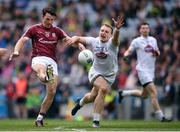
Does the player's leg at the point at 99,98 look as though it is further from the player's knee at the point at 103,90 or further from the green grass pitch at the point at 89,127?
the green grass pitch at the point at 89,127

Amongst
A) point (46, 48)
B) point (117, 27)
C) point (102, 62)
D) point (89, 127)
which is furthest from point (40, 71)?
point (117, 27)

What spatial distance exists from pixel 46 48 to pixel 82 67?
38.0 feet

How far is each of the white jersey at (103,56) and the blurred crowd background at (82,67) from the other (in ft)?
27.9

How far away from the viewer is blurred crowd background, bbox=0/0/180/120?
28156 mm

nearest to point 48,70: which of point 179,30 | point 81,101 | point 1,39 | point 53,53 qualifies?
point 53,53

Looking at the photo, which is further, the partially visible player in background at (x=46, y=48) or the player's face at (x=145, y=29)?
the player's face at (x=145, y=29)

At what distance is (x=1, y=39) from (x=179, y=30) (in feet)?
23.7

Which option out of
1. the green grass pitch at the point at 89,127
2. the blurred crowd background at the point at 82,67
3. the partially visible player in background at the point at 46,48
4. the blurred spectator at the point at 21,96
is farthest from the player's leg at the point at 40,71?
the blurred spectator at the point at 21,96

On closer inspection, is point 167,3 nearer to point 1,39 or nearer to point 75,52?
point 75,52

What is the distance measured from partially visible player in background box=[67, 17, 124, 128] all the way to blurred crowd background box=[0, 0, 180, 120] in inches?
335

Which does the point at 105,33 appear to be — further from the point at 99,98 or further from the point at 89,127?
the point at 89,127

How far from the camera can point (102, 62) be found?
18.4 meters

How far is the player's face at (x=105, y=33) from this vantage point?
704 inches

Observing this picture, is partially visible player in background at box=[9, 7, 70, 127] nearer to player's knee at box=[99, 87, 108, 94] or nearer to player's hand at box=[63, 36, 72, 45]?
player's hand at box=[63, 36, 72, 45]
